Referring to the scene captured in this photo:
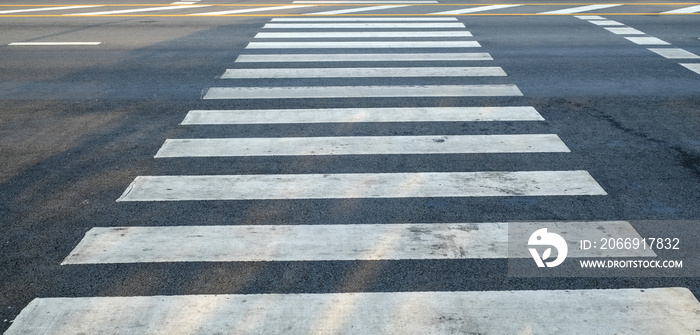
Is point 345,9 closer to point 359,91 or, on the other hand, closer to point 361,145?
point 359,91

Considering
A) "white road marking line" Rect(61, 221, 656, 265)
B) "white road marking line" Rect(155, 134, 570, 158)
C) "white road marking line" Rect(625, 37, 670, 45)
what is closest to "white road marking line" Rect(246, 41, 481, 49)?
"white road marking line" Rect(625, 37, 670, 45)

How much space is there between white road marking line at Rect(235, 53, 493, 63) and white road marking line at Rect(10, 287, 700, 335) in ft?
26.3

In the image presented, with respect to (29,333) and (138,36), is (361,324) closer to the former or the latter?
(29,333)

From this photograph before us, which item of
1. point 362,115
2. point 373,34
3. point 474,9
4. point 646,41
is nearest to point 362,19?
point 373,34

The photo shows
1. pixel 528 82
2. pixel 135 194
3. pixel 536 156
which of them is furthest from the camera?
pixel 528 82

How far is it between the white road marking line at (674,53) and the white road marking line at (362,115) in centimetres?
477

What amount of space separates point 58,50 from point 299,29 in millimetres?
4949

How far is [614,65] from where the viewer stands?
12.0m

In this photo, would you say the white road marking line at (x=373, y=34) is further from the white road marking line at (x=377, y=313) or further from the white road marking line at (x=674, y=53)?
the white road marking line at (x=377, y=313)

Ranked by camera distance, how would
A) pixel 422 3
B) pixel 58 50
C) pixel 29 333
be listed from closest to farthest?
pixel 29 333, pixel 58 50, pixel 422 3

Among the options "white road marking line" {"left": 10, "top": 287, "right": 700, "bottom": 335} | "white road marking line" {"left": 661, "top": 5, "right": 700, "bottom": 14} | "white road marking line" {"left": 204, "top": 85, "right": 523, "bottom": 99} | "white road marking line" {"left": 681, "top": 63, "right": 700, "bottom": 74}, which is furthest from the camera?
"white road marking line" {"left": 661, "top": 5, "right": 700, "bottom": 14}

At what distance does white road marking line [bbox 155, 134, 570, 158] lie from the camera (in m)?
7.96

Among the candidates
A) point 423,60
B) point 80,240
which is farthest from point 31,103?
point 423,60

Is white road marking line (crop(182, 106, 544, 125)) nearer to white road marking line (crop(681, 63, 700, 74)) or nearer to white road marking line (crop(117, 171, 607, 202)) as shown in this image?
white road marking line (crop(117, 171, 607, 202))
